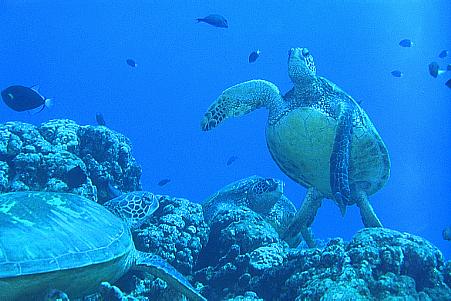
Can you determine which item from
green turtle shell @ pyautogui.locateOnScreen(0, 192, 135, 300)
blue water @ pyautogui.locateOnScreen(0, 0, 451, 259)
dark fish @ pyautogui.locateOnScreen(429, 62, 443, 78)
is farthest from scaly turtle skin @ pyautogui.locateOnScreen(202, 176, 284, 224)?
blue water @ pyautogui.locateOnScreen(0, 0, 451, 259)

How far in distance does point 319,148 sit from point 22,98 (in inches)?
178

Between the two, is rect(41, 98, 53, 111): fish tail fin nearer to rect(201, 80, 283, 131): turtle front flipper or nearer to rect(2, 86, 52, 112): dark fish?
rect(2, 86, 52, 112): dark fish

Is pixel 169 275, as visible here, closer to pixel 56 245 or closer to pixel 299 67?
pixel 56 245

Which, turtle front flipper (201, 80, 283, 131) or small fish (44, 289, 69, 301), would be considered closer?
small fish (44, 289, 69, 301)

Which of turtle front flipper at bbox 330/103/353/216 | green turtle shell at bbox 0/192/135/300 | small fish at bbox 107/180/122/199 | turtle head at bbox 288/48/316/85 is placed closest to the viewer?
green turtle shell at bbox 0/192/135/300

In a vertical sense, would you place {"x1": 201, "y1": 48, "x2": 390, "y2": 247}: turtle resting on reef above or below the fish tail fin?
above

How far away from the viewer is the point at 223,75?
96.4 metres

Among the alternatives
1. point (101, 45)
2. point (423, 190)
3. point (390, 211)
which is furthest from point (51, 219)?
point (423, 190)

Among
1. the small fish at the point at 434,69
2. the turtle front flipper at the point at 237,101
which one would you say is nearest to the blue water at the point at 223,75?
the small fish at the point at 434,69

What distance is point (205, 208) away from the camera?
6777mm

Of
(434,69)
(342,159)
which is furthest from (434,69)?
(342,159)

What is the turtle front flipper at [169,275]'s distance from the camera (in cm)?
364

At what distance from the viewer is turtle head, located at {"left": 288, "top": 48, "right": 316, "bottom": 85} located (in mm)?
6191

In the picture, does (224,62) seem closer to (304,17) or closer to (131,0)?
(304,17)
